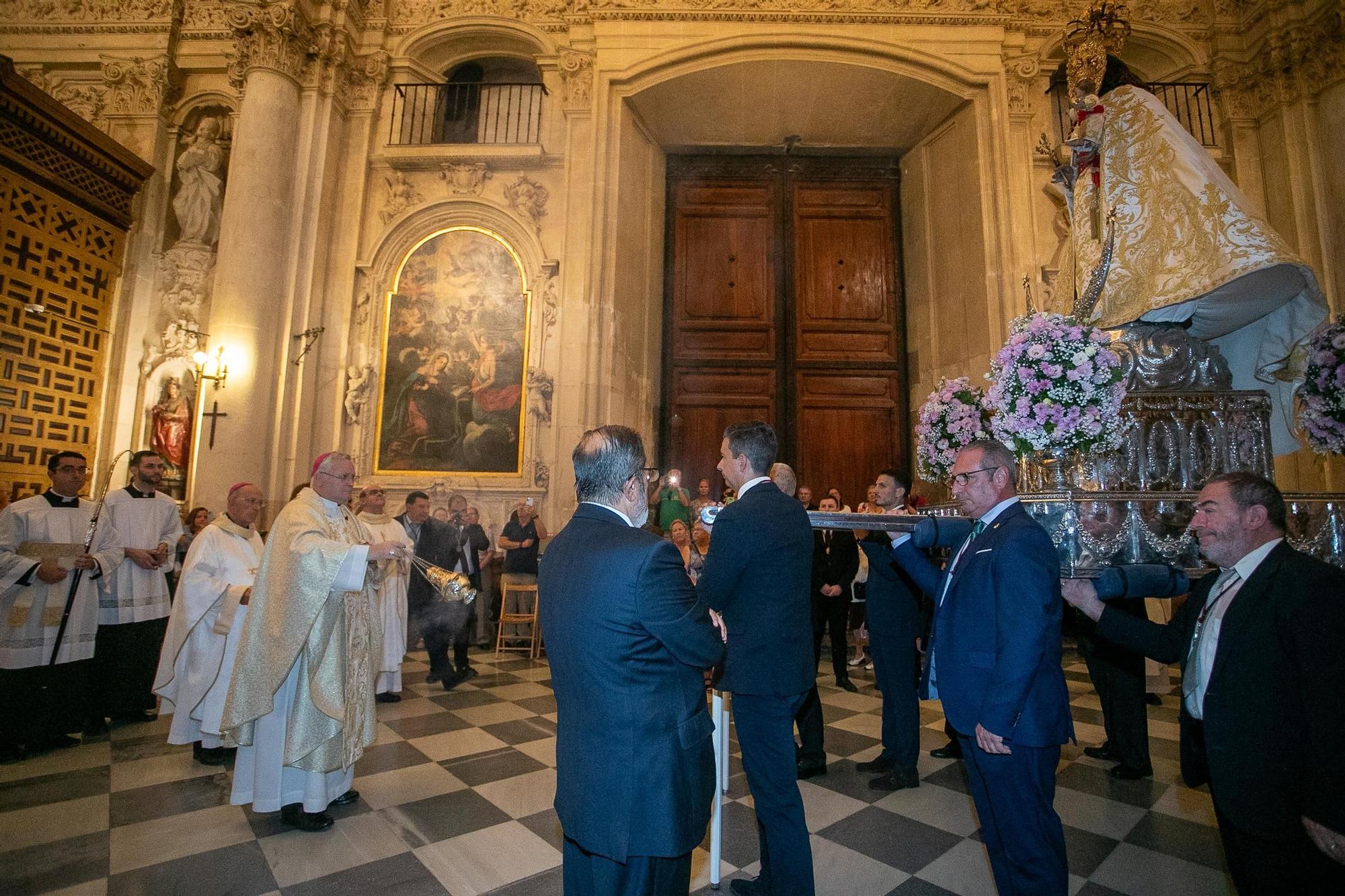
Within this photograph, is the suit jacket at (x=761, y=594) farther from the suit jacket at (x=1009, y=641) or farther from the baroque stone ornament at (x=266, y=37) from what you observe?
the baroque stone ornament at (x=266, y=37)

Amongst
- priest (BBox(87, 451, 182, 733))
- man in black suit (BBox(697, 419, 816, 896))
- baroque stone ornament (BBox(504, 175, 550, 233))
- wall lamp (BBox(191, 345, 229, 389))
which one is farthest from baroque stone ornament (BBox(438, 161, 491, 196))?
man in black suit (BBox(697, 419, 816, 896))

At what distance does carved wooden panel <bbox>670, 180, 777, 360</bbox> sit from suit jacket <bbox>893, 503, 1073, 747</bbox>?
8.30m

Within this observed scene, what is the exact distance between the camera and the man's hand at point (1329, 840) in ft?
5.16

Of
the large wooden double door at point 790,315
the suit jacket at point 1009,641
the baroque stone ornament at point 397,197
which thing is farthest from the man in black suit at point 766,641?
the baroque stone ornament at point 397,197

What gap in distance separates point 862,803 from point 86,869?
3.47 metres

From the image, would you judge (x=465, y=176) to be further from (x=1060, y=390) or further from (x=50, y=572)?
(x=1060, y=390)

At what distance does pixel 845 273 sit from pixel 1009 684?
937cm

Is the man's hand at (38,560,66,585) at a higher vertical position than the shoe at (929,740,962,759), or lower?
higher

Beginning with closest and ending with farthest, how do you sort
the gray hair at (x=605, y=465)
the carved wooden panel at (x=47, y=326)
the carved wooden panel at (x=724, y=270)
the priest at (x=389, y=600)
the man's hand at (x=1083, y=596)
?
the gray hair at (x=605, y=465), the man's hand at (x=1083, y=596), the priest at (x=389, y=600), the carved wooden panel at (x=47, y=326), the carved wooden panel at (x=724, y=270)

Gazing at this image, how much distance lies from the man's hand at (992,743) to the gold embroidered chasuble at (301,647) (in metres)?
2.78

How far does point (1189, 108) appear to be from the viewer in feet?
30.1

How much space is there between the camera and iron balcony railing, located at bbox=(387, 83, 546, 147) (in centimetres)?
975

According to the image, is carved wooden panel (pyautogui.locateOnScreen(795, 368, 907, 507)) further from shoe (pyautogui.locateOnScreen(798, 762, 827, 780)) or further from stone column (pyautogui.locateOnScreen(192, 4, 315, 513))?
stone column (pyautogui.locateOnScreen(192, 4, 315, 513))

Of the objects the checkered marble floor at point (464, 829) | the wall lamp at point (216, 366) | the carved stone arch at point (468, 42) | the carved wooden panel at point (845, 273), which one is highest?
the carved stone arch at point (468, 42)
